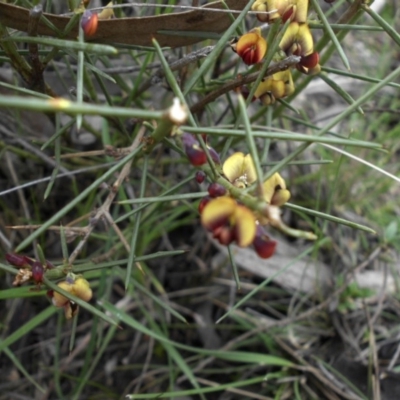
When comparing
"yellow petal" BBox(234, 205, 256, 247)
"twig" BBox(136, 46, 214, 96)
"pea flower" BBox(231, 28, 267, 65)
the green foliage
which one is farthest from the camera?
the green foliage

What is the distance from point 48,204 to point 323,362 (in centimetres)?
77

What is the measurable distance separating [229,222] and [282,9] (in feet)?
1.23

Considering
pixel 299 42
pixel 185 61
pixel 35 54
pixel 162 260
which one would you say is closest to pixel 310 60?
pixel 299 42

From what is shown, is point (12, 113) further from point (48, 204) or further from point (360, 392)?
point (360, 392)

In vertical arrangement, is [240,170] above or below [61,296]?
above

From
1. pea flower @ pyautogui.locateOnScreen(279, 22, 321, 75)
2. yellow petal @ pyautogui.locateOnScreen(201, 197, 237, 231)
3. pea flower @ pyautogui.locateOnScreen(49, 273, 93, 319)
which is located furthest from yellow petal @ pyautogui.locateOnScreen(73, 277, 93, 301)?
pea flower @ pyautogui.locateOnScreen(279, 22, 321, 75)

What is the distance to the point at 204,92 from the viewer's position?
1047mm

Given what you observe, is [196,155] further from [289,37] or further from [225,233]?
[289,37]

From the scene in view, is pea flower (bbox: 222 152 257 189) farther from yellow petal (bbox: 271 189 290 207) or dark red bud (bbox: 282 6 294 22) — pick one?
dark red bud (bbox: 282 6 294 22)

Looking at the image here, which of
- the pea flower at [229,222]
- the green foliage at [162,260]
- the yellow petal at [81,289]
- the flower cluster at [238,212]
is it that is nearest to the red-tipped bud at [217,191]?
the flower cluster at [238,212]

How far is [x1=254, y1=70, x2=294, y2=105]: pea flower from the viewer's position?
859mm

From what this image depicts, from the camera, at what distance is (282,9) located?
0.76 m

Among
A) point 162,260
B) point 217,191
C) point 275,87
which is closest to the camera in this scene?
point 217,191

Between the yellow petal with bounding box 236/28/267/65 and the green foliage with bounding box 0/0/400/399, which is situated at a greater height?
the yellow petal with bounding box 236/28/267/65
